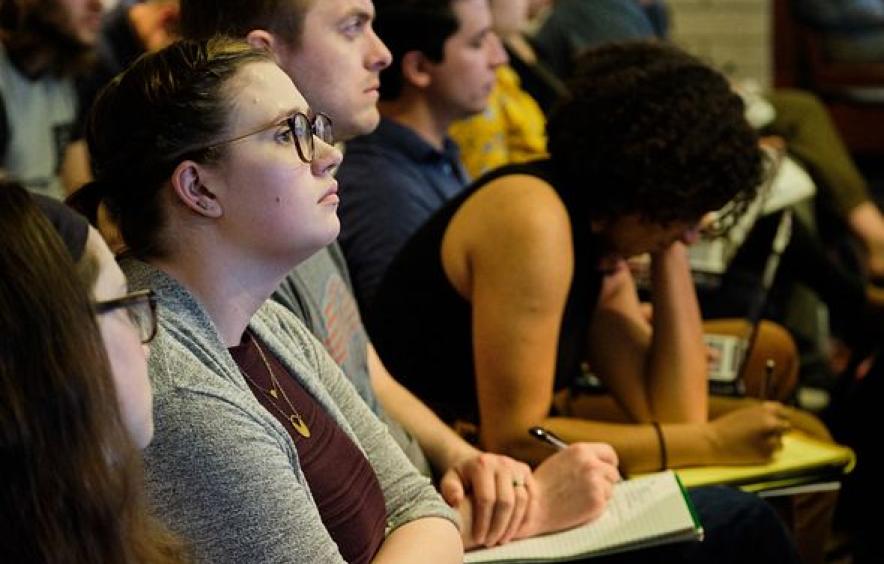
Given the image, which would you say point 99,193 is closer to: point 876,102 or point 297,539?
point 297,539

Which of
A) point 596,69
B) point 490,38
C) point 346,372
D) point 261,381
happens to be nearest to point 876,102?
point 490,38

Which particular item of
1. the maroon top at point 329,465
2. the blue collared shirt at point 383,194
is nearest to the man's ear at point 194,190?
the maroon top at point 329,465

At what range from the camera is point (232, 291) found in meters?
1.34

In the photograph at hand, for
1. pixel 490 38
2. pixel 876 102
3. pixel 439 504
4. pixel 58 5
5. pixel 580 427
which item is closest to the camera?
pixel 439 504

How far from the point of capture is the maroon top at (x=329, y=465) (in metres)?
1.39

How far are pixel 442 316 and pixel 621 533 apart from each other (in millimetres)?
486

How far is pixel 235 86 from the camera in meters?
1.35

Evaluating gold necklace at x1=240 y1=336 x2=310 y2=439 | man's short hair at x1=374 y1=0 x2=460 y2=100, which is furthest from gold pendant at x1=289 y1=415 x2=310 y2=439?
man's short hair at x1=374 y1=0 x2=460 y2=100

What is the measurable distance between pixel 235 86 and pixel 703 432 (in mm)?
958

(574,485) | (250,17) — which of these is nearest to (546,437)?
(574,485)

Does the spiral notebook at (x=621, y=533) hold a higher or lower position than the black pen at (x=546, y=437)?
lower

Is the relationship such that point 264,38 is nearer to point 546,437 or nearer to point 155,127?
point 155,127

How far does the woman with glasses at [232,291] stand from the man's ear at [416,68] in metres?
1.12

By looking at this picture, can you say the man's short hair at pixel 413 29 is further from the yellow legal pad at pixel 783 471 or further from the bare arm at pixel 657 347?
the yellow legal pad at pixel 783 471
